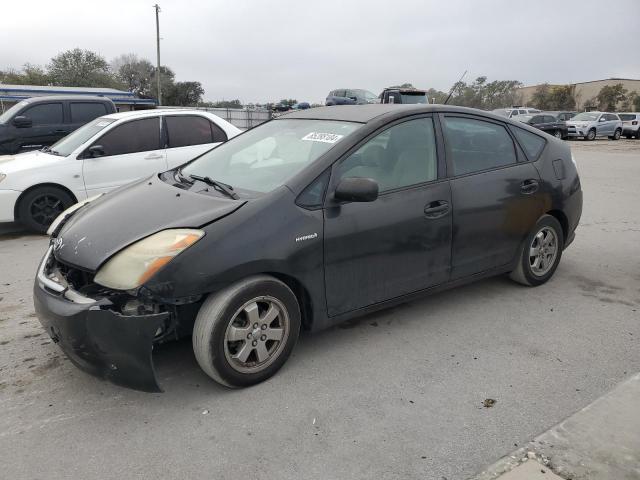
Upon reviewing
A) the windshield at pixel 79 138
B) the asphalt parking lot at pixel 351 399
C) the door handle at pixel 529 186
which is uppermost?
the windshield at pixel 79 138

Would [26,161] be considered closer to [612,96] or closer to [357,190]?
Result: [357,190]

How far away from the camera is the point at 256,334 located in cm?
298

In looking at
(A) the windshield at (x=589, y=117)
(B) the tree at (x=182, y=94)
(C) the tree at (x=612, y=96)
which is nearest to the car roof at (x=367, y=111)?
(A) the windshield at (x=589, y=117)

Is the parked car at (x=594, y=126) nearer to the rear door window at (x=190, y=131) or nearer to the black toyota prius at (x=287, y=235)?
the rear door window at (x=190, y=131)

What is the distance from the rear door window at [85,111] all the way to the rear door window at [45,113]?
0.24m

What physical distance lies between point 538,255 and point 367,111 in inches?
81.8

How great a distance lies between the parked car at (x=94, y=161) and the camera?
666cm

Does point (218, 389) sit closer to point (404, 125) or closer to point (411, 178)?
point (411, 178)

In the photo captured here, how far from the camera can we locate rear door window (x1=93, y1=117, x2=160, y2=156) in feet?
23.0

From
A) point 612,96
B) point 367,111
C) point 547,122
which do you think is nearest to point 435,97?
point 547,122

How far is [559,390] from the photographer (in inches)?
119

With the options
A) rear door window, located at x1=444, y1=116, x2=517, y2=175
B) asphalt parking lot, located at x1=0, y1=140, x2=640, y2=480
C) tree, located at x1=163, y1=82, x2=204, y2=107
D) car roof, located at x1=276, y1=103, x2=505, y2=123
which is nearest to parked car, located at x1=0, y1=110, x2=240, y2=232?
asphalt parking lot, located at x1=0, y1=140, x2=640, y2=480

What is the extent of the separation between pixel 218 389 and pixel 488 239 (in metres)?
2.34

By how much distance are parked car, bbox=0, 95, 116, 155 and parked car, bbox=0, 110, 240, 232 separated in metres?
2.37
